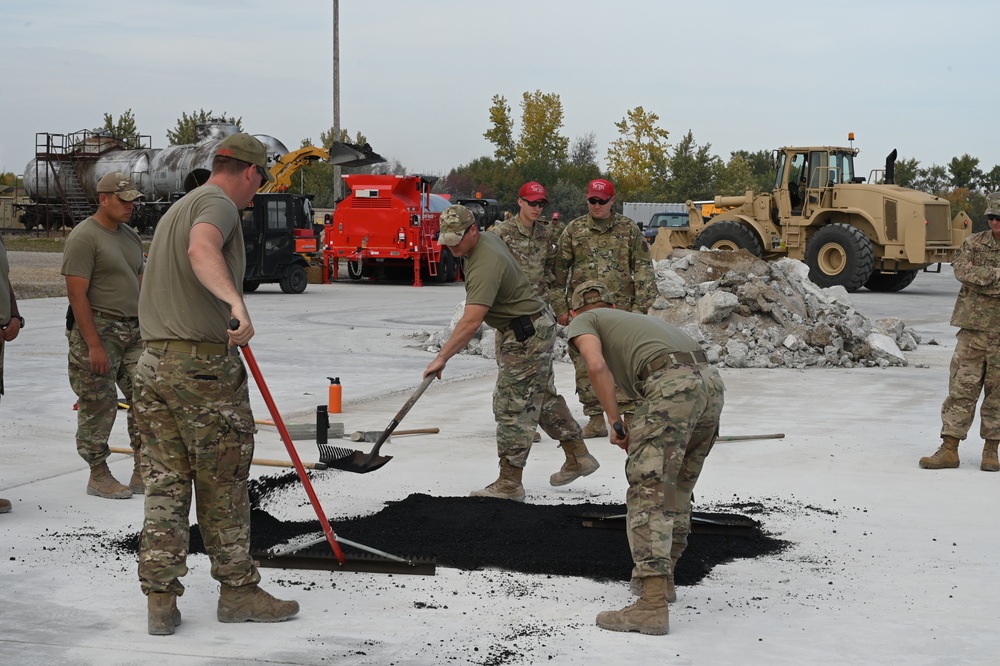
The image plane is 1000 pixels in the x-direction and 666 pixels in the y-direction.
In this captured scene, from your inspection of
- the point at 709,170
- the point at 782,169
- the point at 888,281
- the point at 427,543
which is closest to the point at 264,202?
the point at 782,169

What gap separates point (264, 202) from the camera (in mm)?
24344

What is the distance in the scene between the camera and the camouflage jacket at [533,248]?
9117 mm

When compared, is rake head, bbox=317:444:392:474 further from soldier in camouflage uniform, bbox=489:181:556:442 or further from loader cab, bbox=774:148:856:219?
loader cab, bbox=774:148:856:219

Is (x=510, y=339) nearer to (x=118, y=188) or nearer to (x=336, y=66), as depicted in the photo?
(x=118, y=188)

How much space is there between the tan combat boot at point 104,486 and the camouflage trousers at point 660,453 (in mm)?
3485

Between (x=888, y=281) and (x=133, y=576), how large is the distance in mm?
26105

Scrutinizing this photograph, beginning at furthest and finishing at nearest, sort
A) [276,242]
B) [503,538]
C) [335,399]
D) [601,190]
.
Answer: [276,242], [335,399], [601,190], [503,538]

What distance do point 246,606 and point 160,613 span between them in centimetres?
34

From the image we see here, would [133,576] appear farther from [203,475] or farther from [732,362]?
[732,362]

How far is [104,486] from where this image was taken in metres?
6.81

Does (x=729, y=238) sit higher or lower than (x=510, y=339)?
higher

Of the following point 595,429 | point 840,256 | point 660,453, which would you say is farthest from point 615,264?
point 840,256

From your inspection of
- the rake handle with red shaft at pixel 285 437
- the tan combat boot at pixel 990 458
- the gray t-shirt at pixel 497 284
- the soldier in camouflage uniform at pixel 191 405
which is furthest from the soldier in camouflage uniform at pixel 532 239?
the soldier in camouflage uniform at pixel 191 405

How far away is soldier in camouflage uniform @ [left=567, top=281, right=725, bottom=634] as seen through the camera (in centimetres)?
460
